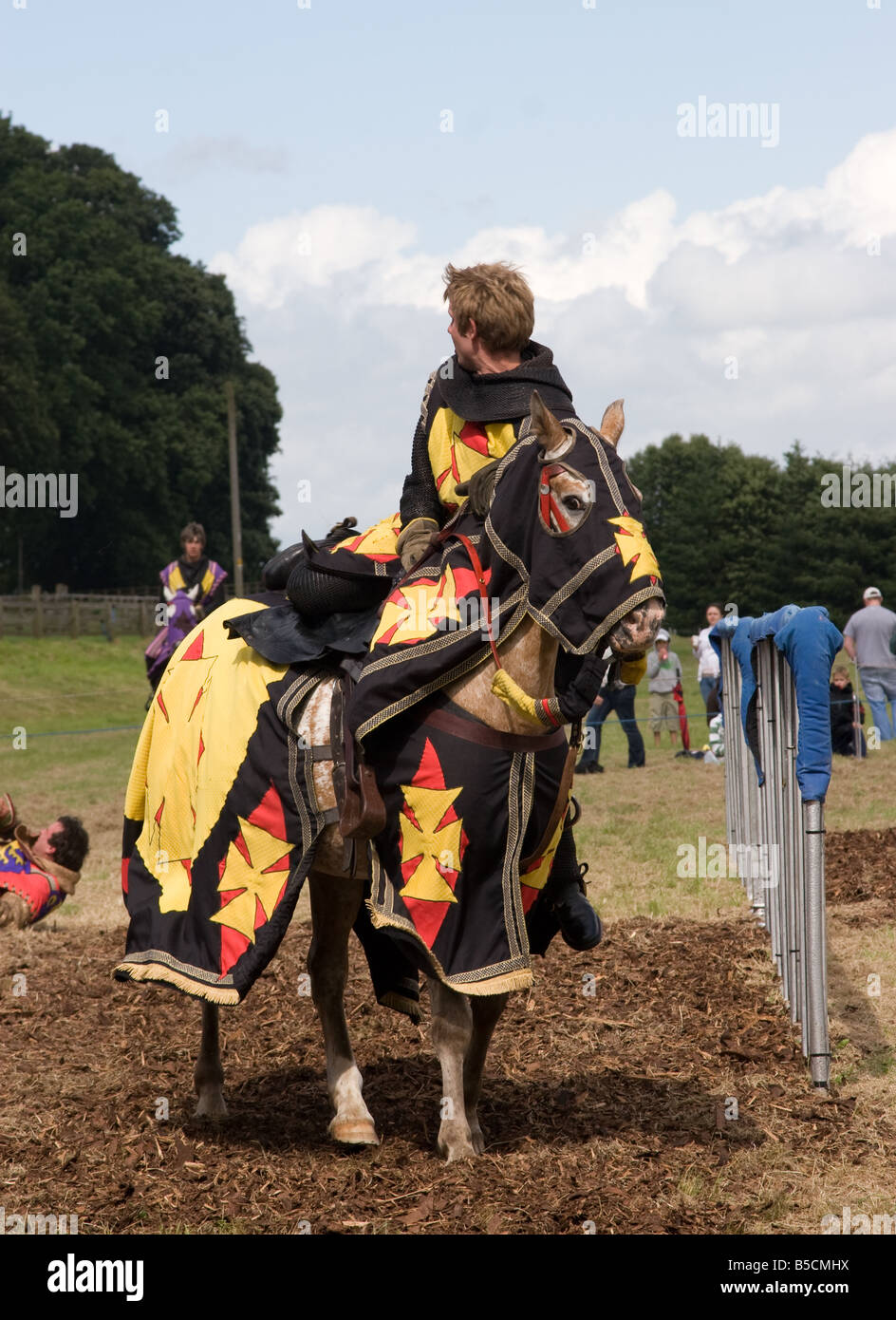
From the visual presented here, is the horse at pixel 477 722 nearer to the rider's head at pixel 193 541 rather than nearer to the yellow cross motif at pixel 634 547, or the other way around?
the yellow cross motif at pixel 634 547

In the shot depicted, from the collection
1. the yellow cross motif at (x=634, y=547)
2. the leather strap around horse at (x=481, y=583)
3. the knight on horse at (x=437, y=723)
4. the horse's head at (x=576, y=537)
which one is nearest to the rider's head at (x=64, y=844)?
the knight on horse at (x=437, y=723)

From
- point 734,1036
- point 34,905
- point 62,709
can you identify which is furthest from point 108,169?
point 734,1036

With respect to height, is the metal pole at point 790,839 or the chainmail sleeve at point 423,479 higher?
the chainmail sleeve at point 423,479

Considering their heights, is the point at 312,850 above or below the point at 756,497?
below

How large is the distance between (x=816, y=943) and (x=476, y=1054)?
1.74m

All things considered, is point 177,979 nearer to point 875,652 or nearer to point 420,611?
point 420,611

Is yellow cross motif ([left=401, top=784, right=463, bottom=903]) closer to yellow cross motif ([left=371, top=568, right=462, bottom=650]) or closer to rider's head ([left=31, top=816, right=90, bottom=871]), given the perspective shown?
yellow cross motif ([left=371, top=568, right=462, bottom=650])

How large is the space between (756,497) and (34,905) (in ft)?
171

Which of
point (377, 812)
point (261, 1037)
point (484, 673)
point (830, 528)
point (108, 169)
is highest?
point (108, 169)

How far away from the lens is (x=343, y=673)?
507 centimetres

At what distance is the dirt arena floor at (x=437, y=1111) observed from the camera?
4605 mm

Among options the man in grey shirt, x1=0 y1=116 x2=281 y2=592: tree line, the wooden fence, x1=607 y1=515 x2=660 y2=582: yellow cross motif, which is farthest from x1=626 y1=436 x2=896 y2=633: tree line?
x1=607 y1=515 x2=660 y2=582: yellow cross motif

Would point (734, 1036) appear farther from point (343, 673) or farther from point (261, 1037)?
point (343, 673)

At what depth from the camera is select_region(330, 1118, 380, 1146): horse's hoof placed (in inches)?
205
